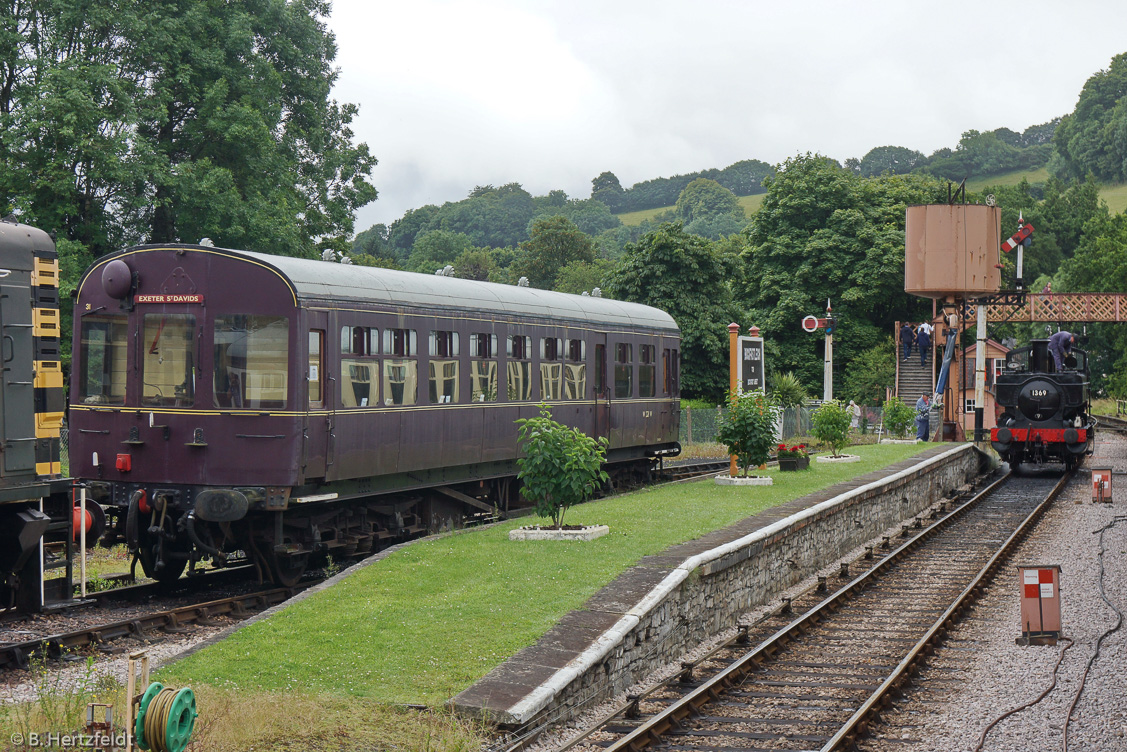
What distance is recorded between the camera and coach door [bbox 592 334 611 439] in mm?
20453

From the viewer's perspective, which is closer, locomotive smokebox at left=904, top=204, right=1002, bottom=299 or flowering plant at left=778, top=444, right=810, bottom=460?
flowering plant at left=778, top=444, right=810, bottom=460

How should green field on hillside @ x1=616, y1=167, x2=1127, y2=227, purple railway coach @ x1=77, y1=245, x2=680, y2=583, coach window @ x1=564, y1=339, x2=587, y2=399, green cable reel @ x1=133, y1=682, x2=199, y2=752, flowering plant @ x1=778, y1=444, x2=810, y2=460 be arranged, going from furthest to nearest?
green field on hillside @ x1=616, y1=167, x2=1127, y2=227
flowering plant @ x1=778, y1=444, x2=810, y2=460
coach window @ x1=564, y1=339, x2=587, y2=399
purple railway coach @ x1=77, y1=245, x2=680, y2=583
green cable reel @ x1=133, y1=682, x2=199, y2=752

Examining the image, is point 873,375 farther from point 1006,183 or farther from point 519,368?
point 1006,183

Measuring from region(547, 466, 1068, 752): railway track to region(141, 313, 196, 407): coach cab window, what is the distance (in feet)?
21.1

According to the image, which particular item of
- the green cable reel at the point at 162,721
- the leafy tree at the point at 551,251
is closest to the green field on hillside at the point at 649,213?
the leafy tree at the point at 551,251

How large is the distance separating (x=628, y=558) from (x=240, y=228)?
61.6 ft

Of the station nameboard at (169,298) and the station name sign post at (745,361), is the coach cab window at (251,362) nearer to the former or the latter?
A: the station nameboard at (169,298)

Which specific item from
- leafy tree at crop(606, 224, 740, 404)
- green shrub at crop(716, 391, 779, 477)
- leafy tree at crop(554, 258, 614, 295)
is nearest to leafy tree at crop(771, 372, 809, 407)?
leafy tree at crop(606, 224, 740, 404)

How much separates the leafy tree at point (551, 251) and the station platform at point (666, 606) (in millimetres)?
65644

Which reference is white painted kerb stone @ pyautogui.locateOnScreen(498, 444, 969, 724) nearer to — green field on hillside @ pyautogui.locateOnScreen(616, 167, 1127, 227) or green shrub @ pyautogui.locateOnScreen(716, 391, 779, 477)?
green shrub @ pyautogui.locateOnScreen(716, 391, 779, 477)

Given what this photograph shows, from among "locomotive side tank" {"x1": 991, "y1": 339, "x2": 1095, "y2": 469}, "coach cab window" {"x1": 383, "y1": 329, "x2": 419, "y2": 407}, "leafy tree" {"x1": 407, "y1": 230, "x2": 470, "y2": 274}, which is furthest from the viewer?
"leafy tree" {"x1": 407, "y1": 230, "x2": 470, "y2": 274}

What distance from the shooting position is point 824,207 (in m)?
54.9

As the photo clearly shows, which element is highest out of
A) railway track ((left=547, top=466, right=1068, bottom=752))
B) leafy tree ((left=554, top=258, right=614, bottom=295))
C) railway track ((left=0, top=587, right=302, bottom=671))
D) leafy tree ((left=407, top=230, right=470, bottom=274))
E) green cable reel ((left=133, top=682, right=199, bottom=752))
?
leafy tree ((left=407, top=230, right=470, bottom=274))

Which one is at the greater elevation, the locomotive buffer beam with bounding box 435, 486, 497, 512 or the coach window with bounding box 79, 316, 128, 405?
the coach window with bounding box 79, 316, 128, 405
